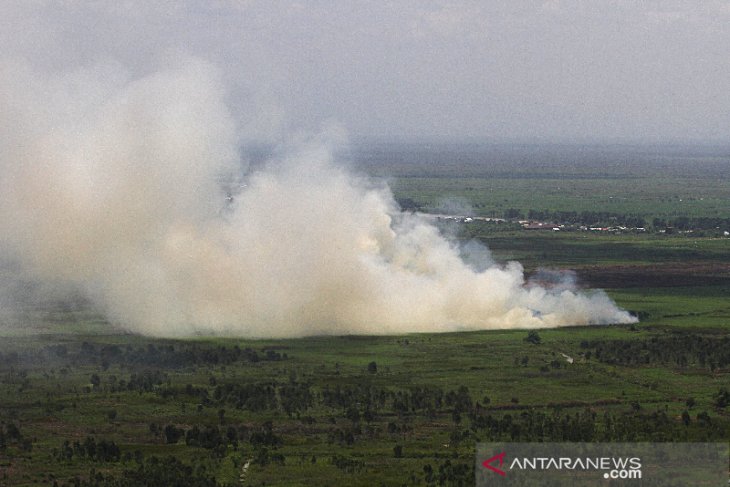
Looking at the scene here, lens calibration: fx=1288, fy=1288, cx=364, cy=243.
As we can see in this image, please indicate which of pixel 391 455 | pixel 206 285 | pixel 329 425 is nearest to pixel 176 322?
pixel 206 285

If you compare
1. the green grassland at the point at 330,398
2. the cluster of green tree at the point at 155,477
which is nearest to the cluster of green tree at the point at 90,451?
the green grassland at the point at 330,398

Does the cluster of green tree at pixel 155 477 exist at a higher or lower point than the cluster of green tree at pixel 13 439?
lower

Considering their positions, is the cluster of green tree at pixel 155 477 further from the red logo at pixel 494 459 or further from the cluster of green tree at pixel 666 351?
the cluster of green tree at pixel 666 351

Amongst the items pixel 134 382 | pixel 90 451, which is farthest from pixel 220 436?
pixel 134 382

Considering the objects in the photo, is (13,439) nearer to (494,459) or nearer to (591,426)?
(494,459)

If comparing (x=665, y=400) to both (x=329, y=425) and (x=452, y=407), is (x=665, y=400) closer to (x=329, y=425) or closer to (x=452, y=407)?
(x=452, y=407)

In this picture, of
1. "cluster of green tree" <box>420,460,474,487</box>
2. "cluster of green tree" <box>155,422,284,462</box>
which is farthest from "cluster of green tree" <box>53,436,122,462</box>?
"cluster of green tree" <box>420,460,474,487</box>

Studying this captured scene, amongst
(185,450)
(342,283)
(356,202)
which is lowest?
(185,450)
